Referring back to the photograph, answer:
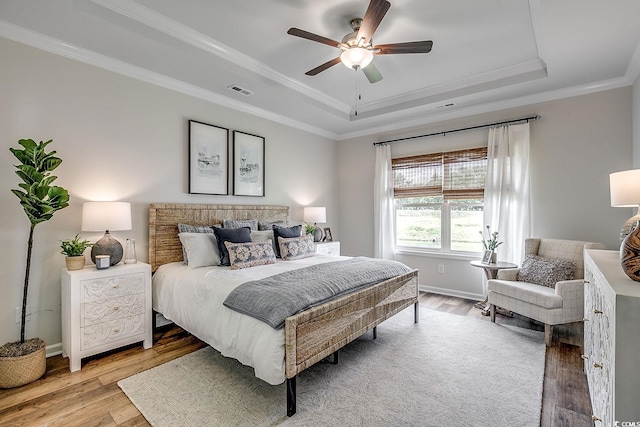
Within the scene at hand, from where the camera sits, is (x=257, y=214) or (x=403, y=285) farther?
(x=257, y=214)

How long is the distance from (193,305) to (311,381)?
3.86 feet

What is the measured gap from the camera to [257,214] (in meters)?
4.36

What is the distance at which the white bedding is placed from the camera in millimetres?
1915

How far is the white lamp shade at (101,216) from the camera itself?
2631 mm

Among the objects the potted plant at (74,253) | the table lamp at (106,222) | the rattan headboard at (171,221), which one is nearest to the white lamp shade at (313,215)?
the rattan headboard at (171,221)

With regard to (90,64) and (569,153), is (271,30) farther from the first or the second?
(569,153)

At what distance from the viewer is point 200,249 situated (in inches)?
124

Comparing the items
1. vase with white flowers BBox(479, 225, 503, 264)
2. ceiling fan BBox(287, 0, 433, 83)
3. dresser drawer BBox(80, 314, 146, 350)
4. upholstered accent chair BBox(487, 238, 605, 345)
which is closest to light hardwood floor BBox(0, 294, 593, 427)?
dresser drawer BBox(80, 314, 146, 350)

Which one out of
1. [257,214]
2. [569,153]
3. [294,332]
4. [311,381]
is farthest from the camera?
[257,214]

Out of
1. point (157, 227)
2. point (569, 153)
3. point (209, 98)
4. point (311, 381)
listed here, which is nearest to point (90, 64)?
point (209, 98)

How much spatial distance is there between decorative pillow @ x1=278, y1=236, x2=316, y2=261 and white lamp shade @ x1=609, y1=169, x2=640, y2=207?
112 inches

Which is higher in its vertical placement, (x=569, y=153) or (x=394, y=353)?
(x=569, y=153)

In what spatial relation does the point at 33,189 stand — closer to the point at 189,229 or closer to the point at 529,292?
the point at 189,229

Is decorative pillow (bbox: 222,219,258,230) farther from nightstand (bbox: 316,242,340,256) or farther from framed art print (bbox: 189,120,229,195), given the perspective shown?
nightstand (bbox: 316,242,340,256)
